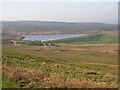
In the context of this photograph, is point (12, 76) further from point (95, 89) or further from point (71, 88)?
point (95, 89)

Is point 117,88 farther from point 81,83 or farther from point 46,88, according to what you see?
point 46,88

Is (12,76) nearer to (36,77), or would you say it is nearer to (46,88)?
(36,77)

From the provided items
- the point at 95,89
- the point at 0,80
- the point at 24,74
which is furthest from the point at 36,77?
the point at 95,89

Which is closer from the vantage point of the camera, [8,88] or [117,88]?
[8,88]

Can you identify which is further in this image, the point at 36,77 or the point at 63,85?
the point at 36,77

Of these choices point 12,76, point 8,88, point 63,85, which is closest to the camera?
point 8,88

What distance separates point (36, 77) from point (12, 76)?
4.78 feet

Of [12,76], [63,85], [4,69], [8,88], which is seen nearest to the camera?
[8,88]

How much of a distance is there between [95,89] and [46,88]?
2.70 m

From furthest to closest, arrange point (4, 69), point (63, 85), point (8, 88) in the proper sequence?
point (4, 69) → point (63, 85) → point (8, 88)

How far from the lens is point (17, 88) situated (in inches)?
575

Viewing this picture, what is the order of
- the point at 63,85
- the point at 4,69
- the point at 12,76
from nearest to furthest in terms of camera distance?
the point at 63,85 → the point at 12,76 → the point at 4,69

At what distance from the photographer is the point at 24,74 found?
1747cm

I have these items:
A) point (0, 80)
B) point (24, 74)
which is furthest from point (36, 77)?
point (0, 80)
